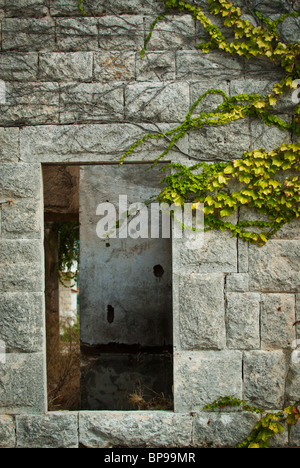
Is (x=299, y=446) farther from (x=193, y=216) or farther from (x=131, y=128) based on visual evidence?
(x=131, y=128)

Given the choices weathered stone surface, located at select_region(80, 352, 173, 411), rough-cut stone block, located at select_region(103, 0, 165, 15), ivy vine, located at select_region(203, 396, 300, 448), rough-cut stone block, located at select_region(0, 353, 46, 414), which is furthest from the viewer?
weathered stone surface, located at select_region(80, 352, 173, 411)

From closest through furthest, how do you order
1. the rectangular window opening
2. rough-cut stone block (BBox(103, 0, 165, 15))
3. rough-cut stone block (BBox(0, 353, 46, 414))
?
1. rough-cut stone block (BBox(0, 353, 46, 414))
2. rough-cut stone block (BBox(103, 0, 165, 15))
3. the rectangular window opening

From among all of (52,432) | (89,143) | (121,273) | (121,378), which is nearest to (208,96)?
(89,143)

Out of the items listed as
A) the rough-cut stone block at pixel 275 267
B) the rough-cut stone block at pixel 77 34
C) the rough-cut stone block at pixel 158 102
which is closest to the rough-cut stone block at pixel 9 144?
the rough-cut stone block at pixel 77 34

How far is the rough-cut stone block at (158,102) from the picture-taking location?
3258mm

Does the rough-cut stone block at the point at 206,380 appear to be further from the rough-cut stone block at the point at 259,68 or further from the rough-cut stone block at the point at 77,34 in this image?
the rough-cut stone block at the point at 77,34

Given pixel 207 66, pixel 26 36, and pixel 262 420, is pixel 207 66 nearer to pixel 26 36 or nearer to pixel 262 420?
pixel 26 36

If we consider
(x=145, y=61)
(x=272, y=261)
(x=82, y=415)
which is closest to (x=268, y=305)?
(x=272, y=261)

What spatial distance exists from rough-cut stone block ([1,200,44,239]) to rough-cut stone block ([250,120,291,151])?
1.80m

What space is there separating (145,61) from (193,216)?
1309 mm

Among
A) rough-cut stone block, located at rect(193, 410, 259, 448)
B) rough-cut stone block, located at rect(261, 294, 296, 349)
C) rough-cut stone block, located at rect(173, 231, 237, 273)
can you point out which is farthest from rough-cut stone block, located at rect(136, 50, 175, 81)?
rough-cut stone block, located at rect(193, 410, 259, 448)

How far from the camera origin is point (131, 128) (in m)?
3.26

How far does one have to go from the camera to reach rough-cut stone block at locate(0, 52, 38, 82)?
10.8 feet

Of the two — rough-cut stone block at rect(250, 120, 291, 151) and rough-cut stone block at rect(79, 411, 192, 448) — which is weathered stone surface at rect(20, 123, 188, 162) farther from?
rough-cut stone block at rect(79, 411, 192, 448)
